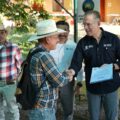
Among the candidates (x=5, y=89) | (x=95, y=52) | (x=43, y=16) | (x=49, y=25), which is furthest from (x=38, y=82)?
(x=43, y=16)

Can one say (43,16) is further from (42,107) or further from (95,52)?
(42,107)

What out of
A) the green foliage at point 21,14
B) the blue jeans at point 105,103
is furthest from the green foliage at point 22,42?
the blue jeans at point 105,103

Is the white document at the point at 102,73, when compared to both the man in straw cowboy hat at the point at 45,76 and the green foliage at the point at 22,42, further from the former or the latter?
the green foliage at the point at 22,42


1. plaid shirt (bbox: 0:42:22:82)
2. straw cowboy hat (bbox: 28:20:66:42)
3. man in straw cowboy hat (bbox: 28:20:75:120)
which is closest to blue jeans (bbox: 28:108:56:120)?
man in straw cowboy hat (bbox: 28:20:75:120)

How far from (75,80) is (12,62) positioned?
921 millimetres

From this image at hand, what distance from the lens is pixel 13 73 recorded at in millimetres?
6352

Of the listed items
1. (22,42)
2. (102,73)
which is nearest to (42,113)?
(102,73)

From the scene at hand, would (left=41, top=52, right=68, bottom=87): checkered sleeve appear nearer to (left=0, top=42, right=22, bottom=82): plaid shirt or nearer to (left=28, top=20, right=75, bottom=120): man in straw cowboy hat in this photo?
(left=28, top=20, right=75, bottom=120): man in straw cowboy hat

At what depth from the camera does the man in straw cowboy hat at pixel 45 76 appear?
423 cm

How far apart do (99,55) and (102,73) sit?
22 cm

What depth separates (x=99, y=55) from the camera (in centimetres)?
524

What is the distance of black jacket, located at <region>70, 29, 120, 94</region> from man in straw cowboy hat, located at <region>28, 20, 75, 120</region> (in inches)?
38.8

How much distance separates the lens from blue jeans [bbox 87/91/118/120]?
5.41 meters

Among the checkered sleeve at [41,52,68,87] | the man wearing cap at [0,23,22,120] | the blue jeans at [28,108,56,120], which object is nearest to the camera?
the checkered sleeve at [41,52,68,87]
